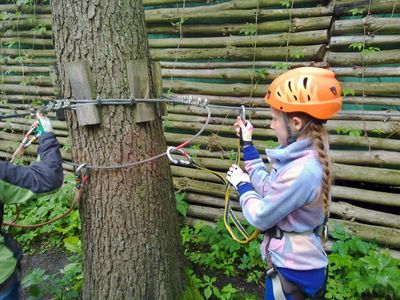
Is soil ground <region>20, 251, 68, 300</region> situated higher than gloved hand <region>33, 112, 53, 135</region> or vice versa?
gloved hand <region>33, 112, 53, 135</region>

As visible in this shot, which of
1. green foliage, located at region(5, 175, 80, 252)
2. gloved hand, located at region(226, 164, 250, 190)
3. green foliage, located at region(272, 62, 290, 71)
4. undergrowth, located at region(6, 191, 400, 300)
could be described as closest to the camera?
gloved hand, located at region(226, 164, 250, 190)

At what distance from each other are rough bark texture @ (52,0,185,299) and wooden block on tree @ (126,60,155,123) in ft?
0.15

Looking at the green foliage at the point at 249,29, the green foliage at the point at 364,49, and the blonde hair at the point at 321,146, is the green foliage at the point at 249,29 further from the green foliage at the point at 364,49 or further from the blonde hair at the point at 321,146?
the blonde hair at the point at 321,146

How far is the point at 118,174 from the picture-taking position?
2.56 meters

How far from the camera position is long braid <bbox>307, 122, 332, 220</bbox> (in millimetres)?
1950

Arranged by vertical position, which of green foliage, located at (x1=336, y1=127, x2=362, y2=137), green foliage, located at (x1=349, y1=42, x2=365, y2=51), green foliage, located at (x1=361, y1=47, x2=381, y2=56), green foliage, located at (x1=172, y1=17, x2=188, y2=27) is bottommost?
green foliage, located at (x1=336, y1=127, x2=362, y2=137)

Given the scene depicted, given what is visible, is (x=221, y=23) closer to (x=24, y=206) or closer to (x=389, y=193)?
(x=389, y=193)

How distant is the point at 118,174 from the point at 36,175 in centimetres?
58

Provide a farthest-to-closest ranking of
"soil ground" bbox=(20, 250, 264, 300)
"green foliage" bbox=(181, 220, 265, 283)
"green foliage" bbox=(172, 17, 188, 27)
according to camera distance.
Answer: "green foliage" bbox=(172, 17, 188, 27), "green foliage" bbox=(181, 220, 265, 283), "soil ground" bbox=(20, 250, 264, 300)

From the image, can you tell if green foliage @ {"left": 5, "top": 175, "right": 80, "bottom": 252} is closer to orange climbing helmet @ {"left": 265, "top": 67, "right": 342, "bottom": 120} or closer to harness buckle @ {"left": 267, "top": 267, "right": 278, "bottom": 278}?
harness buckle @ {"left": 267, "top": 267, "right": 278, "bottom": 278}

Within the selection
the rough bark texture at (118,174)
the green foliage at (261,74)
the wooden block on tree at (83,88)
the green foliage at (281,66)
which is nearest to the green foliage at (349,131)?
the green foliage at (281,66)

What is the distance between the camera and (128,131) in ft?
8.27

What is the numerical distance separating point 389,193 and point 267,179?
7.33 ft

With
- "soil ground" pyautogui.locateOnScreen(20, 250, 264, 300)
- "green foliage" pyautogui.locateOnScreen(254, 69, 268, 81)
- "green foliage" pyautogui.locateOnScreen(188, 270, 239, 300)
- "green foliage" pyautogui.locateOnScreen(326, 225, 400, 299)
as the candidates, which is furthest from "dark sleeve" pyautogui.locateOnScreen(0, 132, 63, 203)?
"green foliage" pyautogui.locateOnScreen(254, 69, 268, 81)
